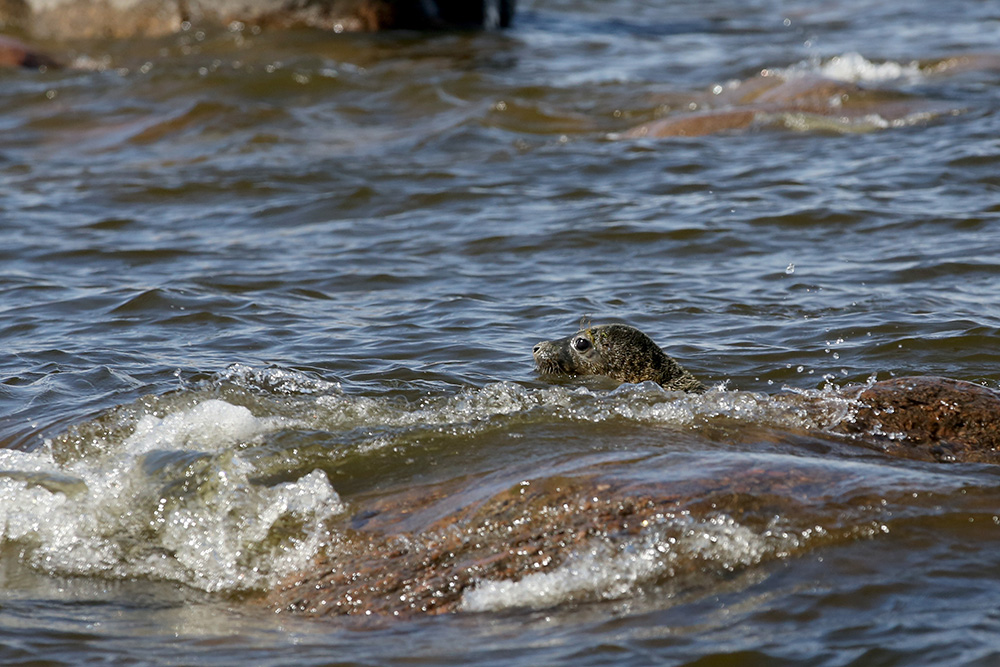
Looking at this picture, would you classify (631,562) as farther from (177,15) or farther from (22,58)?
(177,15)

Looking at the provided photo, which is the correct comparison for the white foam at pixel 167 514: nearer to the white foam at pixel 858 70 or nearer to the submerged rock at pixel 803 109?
the submerged rock at pixel 803 109

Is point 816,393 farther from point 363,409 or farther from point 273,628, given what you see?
point 273,628

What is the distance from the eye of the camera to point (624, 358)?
5699 mm

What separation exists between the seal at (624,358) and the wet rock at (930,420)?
90 centimetres

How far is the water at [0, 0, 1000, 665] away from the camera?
370 centimetres

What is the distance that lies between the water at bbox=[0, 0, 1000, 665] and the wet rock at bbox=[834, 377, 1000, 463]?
149mm

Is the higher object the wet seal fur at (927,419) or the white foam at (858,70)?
the white foam at (858,70)

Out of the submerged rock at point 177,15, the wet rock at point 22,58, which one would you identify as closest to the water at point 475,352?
the wet rock at point 22,58

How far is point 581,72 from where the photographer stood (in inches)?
552

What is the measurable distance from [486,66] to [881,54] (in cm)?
447

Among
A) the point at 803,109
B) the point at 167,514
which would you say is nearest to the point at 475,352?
the point at 167,514

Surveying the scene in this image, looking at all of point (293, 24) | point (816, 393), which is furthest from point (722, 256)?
point (293, 24)

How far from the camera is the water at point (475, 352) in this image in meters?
3.70

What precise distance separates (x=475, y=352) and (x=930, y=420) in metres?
2.38
